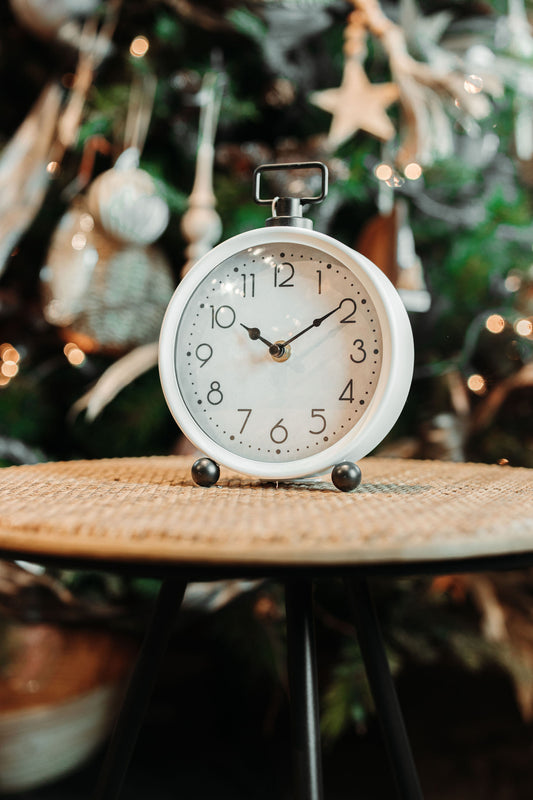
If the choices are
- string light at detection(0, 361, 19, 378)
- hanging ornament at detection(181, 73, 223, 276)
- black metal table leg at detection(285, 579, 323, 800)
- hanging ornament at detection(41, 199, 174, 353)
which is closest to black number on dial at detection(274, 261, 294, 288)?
black metal table leg at detection(285, 579, 323, 800)

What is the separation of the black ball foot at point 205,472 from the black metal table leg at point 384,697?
0.19 meters

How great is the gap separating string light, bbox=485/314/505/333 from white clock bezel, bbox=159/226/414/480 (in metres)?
0.53

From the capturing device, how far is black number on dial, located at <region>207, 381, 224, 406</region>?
1.77 feet

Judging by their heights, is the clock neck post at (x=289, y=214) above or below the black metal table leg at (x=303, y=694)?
above

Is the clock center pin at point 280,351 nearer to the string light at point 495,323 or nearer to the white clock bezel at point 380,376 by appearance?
the white clock bezel at point 380,376

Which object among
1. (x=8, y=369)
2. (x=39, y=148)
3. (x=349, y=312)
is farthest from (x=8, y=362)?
(x=349, y=312)

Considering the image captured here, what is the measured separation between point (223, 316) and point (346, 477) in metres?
0.18

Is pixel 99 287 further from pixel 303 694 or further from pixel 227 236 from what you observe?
pixel 303 694

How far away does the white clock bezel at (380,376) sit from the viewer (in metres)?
0.49

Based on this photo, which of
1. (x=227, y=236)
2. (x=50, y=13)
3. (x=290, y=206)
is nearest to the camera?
(x=290, y=206)

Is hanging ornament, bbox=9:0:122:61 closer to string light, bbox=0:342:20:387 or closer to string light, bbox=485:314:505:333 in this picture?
string light, bbox=0:342:20:387

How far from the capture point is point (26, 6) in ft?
3.40

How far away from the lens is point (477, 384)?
104cm

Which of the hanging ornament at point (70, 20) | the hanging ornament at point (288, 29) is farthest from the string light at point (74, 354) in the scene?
the hanging ornament at point (288, 29)
